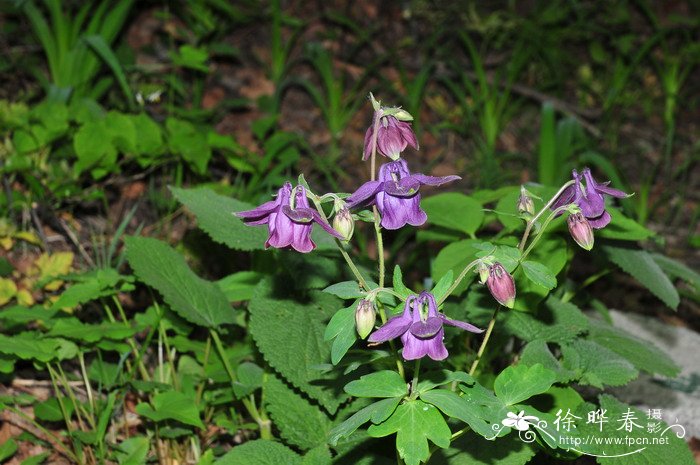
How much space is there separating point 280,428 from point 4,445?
731mm

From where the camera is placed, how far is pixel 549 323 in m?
2.06

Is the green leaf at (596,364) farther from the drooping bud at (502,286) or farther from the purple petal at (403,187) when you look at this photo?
the purple petal at (403,187)

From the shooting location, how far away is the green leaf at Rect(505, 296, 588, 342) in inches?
78.0

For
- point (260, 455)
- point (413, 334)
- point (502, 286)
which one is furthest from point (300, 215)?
point (260, 455)

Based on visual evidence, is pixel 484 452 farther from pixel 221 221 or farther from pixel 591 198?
pixel 221 221

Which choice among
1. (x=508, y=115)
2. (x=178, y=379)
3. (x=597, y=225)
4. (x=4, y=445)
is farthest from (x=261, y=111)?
(x=597, y=225)

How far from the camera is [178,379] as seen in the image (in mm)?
2377

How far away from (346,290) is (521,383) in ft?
1.28

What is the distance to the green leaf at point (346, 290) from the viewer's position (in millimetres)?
1500

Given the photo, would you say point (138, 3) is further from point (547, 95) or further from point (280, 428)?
point (280, 428)

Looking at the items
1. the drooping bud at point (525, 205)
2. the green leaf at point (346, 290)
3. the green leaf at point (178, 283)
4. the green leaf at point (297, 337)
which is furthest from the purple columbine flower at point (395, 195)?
the green leaf at point (178, 283)

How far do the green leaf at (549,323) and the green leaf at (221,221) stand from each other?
0.70 m

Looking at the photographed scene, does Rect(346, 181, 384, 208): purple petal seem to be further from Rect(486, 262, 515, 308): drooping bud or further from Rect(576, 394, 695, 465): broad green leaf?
Rect(576, 394, 695, 465): broad green leaf

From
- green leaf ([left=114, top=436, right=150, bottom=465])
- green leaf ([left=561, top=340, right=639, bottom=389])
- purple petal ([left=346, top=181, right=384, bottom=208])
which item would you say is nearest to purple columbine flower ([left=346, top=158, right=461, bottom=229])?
purple petal ([left=346, top=181, right=384, bottom=208])
